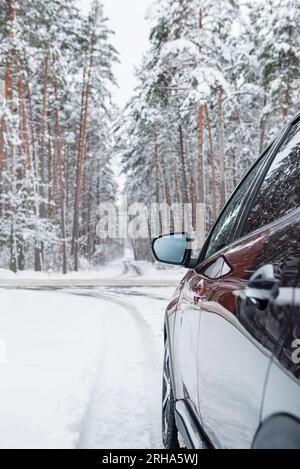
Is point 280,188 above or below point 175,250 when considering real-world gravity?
above

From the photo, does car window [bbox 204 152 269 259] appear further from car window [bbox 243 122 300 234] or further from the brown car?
car window [bbox 243 122 300 234]

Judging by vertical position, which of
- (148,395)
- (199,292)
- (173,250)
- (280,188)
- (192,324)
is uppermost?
(280,188)

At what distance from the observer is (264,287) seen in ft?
3.25

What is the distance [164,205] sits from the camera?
33.0 m

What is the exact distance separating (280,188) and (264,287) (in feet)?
2.54

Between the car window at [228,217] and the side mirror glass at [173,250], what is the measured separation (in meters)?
0.22

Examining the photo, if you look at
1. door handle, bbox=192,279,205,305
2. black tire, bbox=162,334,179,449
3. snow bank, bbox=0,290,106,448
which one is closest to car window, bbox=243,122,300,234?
door handle, bbox=192,279,205,305

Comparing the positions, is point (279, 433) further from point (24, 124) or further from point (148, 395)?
point (24, 124)

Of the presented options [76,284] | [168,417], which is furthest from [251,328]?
[76,284]

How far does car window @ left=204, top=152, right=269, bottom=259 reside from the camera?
2297mm

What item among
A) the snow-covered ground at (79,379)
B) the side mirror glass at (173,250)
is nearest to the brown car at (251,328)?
the side mirror glass at (173,250)

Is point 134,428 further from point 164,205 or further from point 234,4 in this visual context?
point 164,205

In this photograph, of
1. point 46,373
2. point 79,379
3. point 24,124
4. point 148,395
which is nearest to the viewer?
point 148,395
